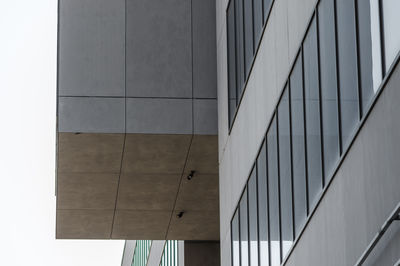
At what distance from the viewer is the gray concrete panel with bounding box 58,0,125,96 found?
29.8m

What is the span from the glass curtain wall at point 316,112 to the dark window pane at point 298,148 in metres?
0.02

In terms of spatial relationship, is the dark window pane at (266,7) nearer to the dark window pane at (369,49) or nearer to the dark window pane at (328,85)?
the dark window pane at (328,85)

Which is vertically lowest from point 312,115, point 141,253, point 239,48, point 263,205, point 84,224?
point 141,253

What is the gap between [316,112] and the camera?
658 inches

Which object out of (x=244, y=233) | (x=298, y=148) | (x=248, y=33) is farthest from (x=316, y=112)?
(x=248, y=33)

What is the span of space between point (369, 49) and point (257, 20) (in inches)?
373

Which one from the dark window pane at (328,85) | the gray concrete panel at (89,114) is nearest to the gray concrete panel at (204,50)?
the gray concrete panel at (89,114)

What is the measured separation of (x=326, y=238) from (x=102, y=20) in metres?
16.4

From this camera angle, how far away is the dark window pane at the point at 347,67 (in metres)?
14.5

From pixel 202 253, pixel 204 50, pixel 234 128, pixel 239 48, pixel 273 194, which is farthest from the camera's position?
pixel 202 253

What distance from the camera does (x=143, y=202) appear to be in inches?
1385

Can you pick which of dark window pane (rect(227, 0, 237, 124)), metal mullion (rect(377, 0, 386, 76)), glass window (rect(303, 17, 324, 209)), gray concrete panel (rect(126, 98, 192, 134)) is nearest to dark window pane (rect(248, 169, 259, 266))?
dark window pane (rect(227, 0, 237, 124))

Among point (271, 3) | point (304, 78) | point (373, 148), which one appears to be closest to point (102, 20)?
point (271, 3)

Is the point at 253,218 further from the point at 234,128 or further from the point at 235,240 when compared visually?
the point at 234,128
